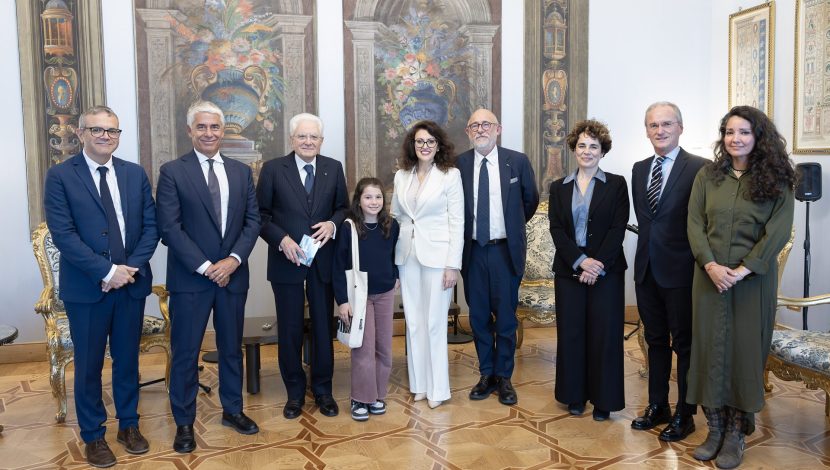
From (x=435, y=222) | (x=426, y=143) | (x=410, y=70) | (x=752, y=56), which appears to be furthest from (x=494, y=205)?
(x=752, y=56)

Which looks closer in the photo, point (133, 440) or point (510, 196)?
point (133, 440)

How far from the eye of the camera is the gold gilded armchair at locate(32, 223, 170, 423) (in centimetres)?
405

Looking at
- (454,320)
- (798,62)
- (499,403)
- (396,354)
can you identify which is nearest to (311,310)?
(499,403)

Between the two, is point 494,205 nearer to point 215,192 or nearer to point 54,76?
point 215,192

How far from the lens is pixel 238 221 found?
3604 mm

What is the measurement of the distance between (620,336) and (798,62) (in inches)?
116

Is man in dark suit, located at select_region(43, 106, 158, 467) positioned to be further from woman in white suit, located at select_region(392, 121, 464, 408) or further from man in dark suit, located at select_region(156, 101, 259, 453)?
woman in white suit, located at select_region(392, 121, 464, 408)

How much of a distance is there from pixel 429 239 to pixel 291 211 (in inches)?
31.3

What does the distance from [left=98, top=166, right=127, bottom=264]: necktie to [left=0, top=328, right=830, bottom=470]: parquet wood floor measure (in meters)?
1.03

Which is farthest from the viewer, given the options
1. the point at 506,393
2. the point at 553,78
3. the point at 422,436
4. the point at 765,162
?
the point at 553,78

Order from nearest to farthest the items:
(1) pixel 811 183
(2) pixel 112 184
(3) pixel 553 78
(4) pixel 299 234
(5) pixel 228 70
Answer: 1. (2) pixel 112 184
2. (4) pixel 299 234
3. (1) pixel 811 183
4. (5) pixel 228 70
5. (3) pixel 553 78

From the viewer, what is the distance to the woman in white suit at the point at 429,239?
3951 millimetres

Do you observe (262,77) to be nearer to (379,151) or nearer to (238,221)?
(379,151)

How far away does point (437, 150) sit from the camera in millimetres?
4004
